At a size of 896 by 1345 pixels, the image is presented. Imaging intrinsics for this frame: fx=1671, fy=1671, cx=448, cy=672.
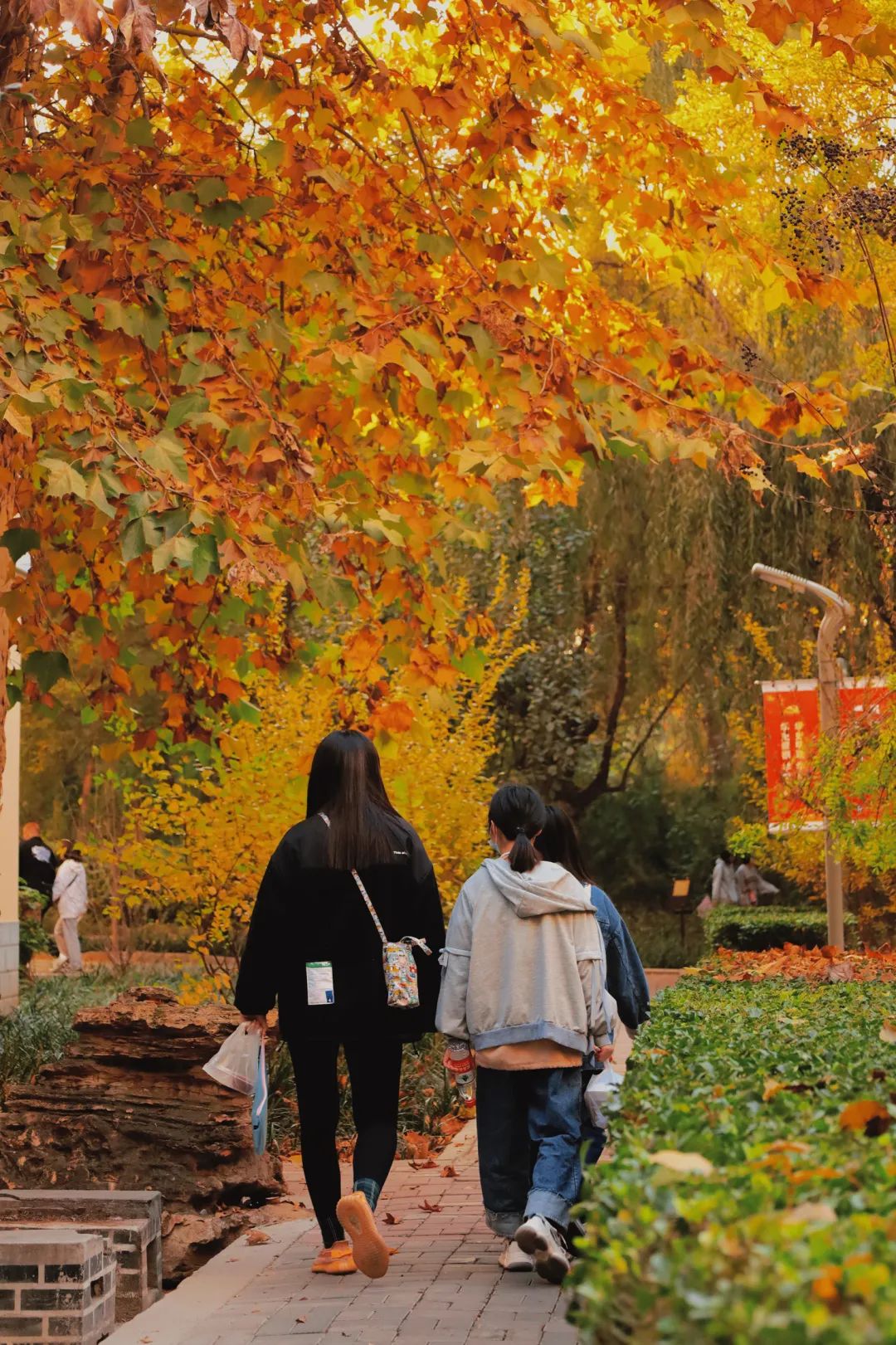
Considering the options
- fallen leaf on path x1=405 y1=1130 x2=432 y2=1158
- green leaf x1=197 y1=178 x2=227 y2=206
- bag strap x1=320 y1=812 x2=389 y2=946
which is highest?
green leaf x1=197 y1=178 x2=227 y2=206

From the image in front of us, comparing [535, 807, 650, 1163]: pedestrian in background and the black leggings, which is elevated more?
[535, 807, 650, 1163]: pedestrian in background

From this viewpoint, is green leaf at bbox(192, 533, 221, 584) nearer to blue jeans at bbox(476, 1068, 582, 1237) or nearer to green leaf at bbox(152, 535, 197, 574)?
green leaf at bbox(152, 535, 197, 574)

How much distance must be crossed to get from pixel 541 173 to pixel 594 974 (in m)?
5.14

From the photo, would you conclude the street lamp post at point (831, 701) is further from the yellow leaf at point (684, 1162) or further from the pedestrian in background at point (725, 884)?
the pedestrian in background at point (725, 884)

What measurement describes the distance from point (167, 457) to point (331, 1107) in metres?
2.40

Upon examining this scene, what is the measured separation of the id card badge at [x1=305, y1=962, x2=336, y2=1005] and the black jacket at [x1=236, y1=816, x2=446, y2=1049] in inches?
0.9

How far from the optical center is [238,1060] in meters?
6.18

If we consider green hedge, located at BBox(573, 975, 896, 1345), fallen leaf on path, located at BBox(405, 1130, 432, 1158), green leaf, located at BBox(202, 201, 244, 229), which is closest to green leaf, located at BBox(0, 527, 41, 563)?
green leaf, located at BBox(202, 201, 244, 229)

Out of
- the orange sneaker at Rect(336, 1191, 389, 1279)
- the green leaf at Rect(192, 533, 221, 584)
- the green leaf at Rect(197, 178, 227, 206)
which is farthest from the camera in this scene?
the green leaf at Rect(197, 178, 227, 206)

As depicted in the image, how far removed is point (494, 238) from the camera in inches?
304

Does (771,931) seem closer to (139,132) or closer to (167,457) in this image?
(139,132)

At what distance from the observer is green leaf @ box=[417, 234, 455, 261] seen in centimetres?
717

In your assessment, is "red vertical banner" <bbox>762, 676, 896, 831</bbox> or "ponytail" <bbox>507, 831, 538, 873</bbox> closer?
"ponytail" <bbox>507, 831, 538, 873</bbox>

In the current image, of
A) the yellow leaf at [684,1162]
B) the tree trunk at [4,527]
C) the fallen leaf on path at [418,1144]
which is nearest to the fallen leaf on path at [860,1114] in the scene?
the yellow leaf at [684,1162]
